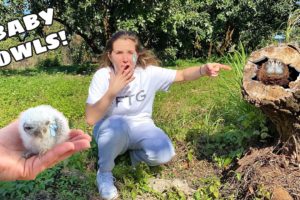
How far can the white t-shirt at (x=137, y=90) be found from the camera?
3129 millimetres

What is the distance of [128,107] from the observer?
3.21 metres

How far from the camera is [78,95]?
23.1 feet

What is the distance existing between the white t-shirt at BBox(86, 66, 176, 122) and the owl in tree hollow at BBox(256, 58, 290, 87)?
3.01 ft

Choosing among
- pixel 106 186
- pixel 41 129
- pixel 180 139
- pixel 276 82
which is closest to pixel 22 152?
pixel 41 129

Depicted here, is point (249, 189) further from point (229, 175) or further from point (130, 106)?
point (130, 106)

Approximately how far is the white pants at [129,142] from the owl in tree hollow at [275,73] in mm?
902

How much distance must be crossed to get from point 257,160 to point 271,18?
12687mm

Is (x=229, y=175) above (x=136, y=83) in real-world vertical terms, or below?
below

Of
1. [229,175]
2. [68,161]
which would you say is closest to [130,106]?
[68,161]

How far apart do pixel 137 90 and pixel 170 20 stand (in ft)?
26.6

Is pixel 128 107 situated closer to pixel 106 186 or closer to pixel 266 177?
pixel 106 186

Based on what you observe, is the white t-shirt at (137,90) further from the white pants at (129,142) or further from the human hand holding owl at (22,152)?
the human hand holding owl at (22,152)

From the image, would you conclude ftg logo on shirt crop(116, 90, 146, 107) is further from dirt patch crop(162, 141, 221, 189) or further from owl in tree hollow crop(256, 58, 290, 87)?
owl in tree hollow crop(256, 58, 290, 87)

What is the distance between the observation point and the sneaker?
2838 mm
